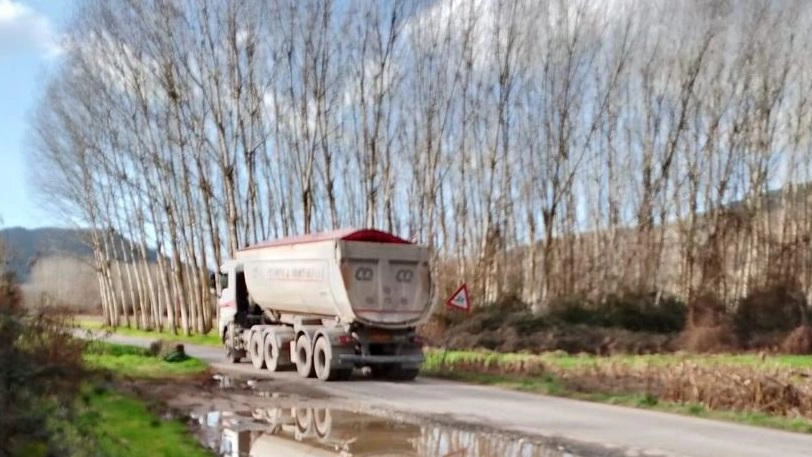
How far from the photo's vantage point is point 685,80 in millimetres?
39344

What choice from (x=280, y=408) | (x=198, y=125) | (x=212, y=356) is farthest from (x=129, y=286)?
(x=280, y=408)

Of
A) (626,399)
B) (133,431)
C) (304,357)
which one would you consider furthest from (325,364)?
(133,431)

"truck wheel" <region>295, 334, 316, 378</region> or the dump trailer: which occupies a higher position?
the dump trailer

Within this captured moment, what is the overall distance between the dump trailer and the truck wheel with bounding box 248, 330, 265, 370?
1.19 m

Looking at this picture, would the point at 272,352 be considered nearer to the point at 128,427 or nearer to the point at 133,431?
the point at 128,427

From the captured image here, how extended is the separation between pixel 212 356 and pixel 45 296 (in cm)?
1659

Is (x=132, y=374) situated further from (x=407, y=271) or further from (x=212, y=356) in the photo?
(x=212, y=356)

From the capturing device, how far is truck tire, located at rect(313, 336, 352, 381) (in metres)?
20.8

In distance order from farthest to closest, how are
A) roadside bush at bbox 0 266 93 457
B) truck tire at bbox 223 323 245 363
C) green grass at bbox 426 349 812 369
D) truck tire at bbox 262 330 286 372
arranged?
truck tire at bbox 223 323 245 363 → green grass at bbox 426 349 812 369 → truck tire at bbox 262 330 286 372 → roadside bush at bbox 0 266 93 457

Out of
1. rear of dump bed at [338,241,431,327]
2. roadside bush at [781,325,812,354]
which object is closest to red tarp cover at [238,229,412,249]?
rear of dump bed at [338,241,431,327]

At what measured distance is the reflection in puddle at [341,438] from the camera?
1155 cm

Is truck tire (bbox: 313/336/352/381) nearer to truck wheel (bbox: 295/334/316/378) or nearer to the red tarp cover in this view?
truck wheel (bbox: 295/334/316/378)

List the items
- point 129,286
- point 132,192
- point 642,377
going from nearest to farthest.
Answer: point 642,377 < point 132,192 < point 129,286

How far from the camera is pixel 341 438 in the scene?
12695mm
